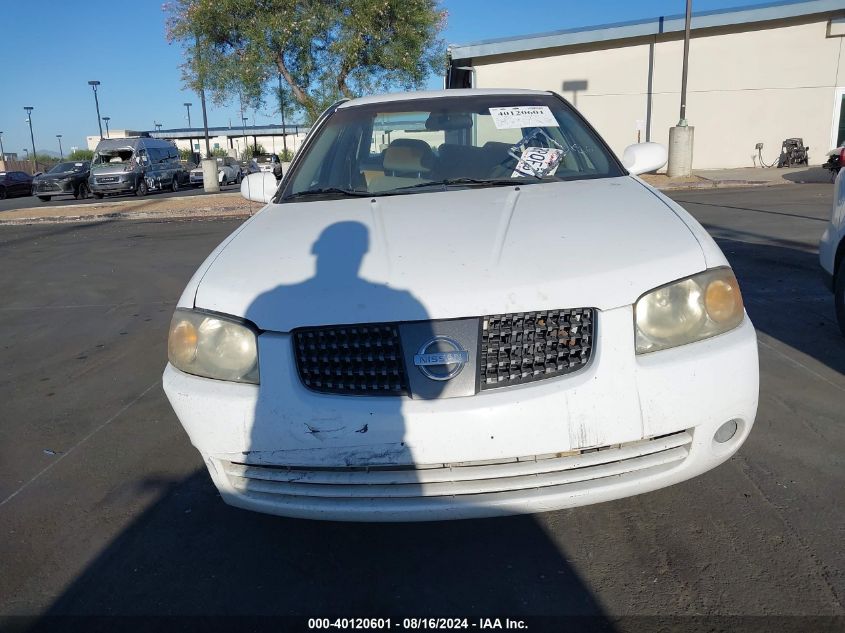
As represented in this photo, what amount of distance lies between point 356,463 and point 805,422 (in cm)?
242

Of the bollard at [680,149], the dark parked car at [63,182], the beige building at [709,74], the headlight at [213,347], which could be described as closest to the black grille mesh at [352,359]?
the headlight at [213,347]

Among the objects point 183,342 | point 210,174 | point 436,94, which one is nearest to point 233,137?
point 210,174

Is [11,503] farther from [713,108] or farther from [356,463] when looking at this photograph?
[713,108]

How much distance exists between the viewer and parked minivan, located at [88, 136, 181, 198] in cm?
2578

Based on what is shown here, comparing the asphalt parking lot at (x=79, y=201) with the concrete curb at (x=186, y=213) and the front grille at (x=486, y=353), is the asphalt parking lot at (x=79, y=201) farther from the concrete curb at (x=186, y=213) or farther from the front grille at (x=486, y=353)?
the front grille at (x=486, y=353)

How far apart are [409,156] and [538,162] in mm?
685

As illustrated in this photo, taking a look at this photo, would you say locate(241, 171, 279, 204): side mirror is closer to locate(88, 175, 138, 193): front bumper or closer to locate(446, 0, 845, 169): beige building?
locate(446, 0, 845, 169): beige building

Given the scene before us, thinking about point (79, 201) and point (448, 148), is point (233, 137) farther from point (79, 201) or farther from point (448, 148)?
point (448, 148)

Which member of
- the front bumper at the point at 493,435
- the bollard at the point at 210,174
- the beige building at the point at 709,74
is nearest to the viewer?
the front bumper at the point at 493,435

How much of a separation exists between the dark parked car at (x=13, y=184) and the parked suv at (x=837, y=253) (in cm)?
3499

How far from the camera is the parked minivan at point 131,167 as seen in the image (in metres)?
25.8

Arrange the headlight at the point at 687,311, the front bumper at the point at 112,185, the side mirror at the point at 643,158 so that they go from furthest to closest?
1. the front bumper at the point at 112,185
2. the side mirror at the point at 643,158
3. the headlight at the point at 687,311

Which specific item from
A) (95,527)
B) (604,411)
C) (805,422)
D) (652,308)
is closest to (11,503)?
(95,527)

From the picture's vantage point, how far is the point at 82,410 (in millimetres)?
3945
